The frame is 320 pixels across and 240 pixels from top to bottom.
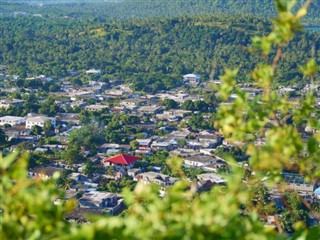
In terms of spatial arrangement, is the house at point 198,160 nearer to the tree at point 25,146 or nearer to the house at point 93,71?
the tree at point 25,146

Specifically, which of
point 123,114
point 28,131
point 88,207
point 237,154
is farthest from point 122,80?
point 88,207

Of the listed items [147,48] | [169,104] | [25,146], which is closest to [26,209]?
[25,146]

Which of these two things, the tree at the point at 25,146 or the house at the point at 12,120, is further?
the house at the point at 12,120

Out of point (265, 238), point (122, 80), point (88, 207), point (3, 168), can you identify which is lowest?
point (122, 80)

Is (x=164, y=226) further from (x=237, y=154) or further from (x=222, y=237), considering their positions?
(x=237, y=154)

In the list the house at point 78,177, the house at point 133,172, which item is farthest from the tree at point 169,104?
the house at point 78,177

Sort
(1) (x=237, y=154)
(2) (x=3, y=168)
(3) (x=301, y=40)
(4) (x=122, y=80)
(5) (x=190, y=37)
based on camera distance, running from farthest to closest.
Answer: (5) (x=190, y=37) < (3) (x=301, y=40) < (4) (x=122, y=80) < (1) (x=237, y=154) < (2) (x=3, y=168)

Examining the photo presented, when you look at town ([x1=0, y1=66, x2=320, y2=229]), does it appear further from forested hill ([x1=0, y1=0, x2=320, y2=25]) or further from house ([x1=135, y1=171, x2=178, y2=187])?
forested hill ([x1=0, y1=0, x2=320, y2=25])

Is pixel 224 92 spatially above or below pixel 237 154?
above
